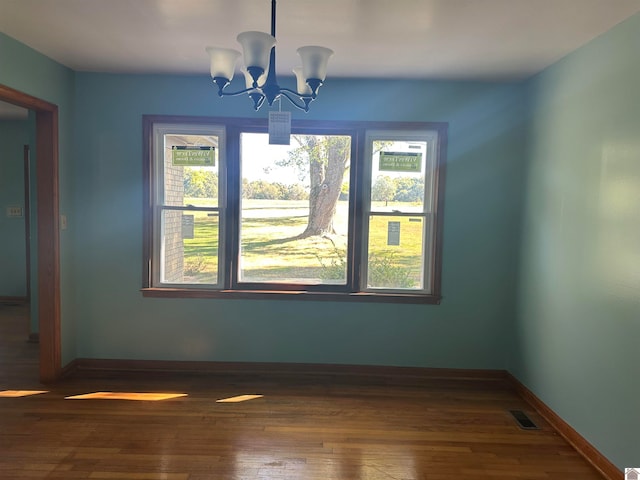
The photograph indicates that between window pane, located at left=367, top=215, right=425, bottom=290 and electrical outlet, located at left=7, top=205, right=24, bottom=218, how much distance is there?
504 cm

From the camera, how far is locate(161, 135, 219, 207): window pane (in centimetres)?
350

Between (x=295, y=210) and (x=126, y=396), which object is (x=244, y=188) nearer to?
(x=295, y=210)

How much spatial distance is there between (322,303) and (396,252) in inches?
30.8

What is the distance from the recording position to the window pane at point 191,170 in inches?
138

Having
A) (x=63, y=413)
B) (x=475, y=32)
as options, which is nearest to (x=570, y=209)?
(x=475, y=32)

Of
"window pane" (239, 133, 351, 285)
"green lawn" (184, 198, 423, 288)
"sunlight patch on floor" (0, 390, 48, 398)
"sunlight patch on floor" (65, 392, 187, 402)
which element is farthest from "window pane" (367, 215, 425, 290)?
"sunlight patch on floor" (0, 390, 48, 398)

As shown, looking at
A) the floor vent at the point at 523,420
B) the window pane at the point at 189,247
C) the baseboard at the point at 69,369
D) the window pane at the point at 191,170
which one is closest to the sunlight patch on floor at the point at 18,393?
the baseboard at the point at 69,369

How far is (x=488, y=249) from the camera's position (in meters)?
3.46

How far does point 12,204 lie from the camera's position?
221 inches

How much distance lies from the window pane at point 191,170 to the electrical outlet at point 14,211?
136 inches

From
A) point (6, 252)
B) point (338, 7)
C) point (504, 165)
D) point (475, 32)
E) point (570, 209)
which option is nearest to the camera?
point (338, 7)

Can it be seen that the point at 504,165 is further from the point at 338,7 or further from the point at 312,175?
the point at 338,7

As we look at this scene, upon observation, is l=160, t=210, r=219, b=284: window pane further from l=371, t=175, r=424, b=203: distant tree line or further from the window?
l=371, t=175, r=424, b=203: distant tree line

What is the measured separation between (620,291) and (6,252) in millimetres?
6885
